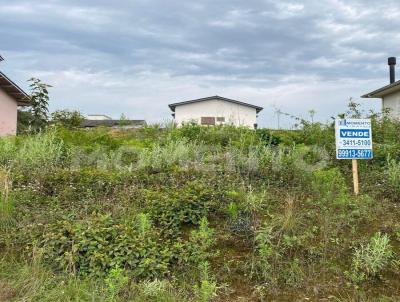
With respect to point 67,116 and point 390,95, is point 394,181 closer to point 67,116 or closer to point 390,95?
point 390,95

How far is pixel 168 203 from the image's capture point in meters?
5.00

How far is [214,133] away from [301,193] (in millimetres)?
4337

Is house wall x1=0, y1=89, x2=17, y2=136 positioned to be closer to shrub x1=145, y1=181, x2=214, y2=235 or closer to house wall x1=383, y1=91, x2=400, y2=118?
house wall x1=383, y1=91, x2=400, y2=118

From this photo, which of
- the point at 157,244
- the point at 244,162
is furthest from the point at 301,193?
the point at 157,244

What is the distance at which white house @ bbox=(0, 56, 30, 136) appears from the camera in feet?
69.7

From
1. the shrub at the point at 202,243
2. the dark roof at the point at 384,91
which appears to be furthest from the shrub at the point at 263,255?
the dark roof at the point at 384,91

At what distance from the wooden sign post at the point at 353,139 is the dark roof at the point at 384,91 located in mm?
14997

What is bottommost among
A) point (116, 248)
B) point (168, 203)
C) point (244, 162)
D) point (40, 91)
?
point (116, 248)

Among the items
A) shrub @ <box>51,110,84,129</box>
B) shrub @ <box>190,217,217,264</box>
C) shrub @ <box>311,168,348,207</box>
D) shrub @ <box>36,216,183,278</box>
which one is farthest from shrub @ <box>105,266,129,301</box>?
shrub @ <box>51,110,84,129</box>

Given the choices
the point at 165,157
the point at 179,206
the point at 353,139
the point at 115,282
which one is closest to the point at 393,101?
A: the point at 353,139

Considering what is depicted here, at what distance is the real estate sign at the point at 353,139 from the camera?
6.11m

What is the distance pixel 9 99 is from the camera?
74.2ft

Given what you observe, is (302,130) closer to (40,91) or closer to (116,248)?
(116,248)

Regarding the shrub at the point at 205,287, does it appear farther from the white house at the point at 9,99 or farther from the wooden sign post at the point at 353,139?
the white house at the point at 9,99
